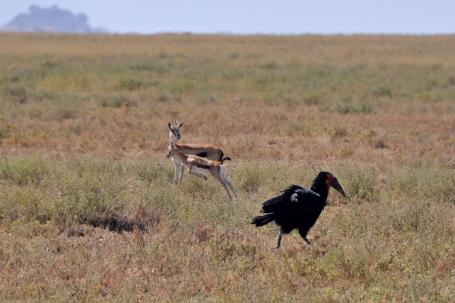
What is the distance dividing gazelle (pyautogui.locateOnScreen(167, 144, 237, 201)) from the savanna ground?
0.17m

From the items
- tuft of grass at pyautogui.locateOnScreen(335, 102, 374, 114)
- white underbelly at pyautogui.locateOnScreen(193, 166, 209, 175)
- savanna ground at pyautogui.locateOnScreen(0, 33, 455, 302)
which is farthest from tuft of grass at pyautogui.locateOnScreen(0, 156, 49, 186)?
tuft of grass at pyautogui.locateOnScreen(335, 102, 374, 114)

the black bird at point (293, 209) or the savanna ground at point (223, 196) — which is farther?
the black bird at point (293, 209)

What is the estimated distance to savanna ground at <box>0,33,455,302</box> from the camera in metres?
6.51

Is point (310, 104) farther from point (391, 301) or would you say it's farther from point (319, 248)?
point (391, 301)

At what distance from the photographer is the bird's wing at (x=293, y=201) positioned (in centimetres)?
741

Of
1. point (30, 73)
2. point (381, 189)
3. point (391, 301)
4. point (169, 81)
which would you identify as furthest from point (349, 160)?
point (30, 73)

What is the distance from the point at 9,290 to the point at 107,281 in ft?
2.72

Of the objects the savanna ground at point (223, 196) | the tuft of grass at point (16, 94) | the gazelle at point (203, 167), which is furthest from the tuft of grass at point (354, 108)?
the gazelle at point (203, 167)

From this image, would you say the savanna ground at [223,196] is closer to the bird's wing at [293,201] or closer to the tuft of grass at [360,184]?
the tuft of grass at [360,184]

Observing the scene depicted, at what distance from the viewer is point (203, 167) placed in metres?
10.9

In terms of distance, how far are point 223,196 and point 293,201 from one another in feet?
10.4

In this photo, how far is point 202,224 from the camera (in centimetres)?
836

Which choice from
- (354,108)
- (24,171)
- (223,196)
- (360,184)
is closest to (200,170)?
(223,196)

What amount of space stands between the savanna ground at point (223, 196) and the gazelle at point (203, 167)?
6.5 inches
